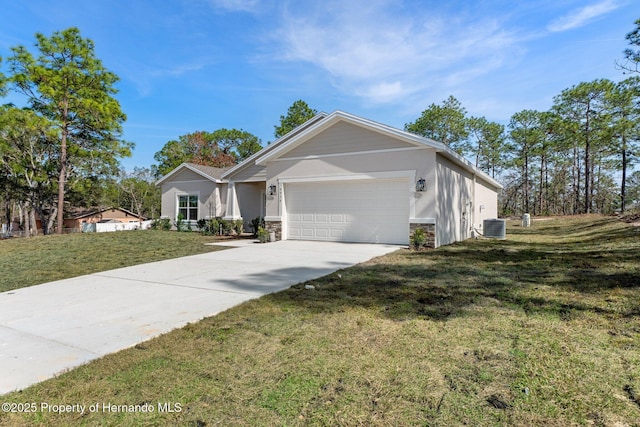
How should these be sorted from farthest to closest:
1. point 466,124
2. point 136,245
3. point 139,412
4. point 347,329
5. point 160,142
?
point 160,142, point 466,124, point 136,245, point 347,329, point 139,412

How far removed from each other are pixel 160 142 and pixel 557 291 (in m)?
41.8

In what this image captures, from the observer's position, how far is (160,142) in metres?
39.2

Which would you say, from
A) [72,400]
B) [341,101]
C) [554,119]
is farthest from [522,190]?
[72,400]

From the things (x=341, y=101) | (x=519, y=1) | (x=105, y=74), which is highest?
(x=105, y=74)

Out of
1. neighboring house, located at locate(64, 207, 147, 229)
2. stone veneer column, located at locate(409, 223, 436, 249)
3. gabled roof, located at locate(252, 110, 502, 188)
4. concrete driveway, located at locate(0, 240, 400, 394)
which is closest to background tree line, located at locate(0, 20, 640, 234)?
neighboring house, located at locate(64, 207, 147, 229)

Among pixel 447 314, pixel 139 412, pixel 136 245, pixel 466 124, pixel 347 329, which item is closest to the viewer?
pixel 139 412

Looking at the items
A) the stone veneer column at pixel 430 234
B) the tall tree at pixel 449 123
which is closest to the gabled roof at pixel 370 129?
the stone veneer column at pixel 430 234

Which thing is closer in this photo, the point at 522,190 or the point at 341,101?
the point at 341,101

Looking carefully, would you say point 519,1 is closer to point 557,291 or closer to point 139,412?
point 557,291

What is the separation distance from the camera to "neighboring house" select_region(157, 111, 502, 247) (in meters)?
10.5

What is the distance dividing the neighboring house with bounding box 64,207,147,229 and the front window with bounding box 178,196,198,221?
2108cm

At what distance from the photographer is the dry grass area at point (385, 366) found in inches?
81.9

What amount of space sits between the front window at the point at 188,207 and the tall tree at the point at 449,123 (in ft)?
89.4

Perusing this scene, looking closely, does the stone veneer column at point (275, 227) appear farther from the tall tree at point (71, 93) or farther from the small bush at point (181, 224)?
the tall tree at point (71, 93)
